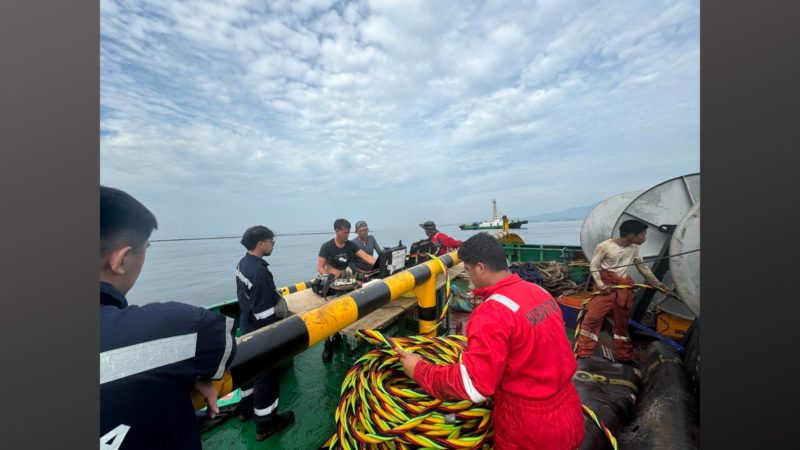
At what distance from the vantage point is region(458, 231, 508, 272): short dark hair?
1.74m

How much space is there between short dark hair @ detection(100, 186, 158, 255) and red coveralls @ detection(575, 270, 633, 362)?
485cm

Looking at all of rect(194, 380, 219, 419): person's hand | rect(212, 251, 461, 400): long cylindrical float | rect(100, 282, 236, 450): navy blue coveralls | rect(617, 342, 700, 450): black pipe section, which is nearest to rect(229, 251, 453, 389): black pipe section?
rect(212, 251, 461, 400): long cylindrical float

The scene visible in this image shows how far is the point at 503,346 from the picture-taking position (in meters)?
1.40

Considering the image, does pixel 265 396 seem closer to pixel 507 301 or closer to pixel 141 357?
pixel 141 357

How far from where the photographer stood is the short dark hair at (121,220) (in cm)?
89

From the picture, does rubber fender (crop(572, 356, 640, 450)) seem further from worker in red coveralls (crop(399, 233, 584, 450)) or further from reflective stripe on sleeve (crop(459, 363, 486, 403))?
reflective stripe on sleeve (crop(459, 363, 486, 403))

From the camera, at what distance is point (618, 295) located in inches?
159

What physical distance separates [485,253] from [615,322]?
3.69m

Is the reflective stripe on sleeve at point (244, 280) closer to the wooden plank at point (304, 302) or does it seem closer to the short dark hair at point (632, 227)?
the wooden plank at point (304, 302)

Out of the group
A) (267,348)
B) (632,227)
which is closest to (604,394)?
(267,348)

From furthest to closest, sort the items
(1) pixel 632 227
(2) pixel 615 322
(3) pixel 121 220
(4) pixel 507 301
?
1. (2) pixel 615 322
2. (1) pixel 632 227
3. (4) pixel 507 301
4. (3) pixel 121 220
